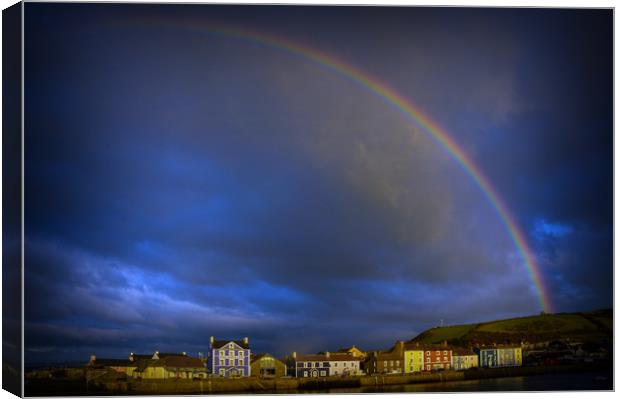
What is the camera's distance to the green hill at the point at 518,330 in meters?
21.7

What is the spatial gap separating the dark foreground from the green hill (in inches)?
28.7

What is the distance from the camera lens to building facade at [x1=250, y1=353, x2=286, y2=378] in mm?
20656

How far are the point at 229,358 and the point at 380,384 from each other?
3.11m

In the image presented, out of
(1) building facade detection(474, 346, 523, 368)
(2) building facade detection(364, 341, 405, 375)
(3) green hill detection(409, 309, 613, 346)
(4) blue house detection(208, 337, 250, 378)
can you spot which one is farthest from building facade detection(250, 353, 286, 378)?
Answer: (1) building facade detection(474, 346, 523, 368)

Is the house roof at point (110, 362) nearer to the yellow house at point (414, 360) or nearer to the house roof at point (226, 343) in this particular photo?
the house roof at point (226, 343)

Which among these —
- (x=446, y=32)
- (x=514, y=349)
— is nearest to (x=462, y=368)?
(x=514, y=349)

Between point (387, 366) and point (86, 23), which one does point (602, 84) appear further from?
point (86, 23)

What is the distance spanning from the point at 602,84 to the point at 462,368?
21.4 feet

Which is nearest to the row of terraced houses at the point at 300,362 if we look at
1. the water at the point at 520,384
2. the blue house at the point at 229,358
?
the blue house at the point at 229,358

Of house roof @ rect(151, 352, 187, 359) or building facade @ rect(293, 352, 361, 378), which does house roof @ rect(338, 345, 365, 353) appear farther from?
house roof @ rect(151, 352, 187, 359)

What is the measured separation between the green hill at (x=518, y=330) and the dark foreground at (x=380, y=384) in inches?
28.7

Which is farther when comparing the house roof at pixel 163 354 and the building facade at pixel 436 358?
the building facade at pixel 436 358

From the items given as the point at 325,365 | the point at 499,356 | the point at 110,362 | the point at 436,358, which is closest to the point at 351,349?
the point at 325,365

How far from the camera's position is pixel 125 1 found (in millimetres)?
20375
